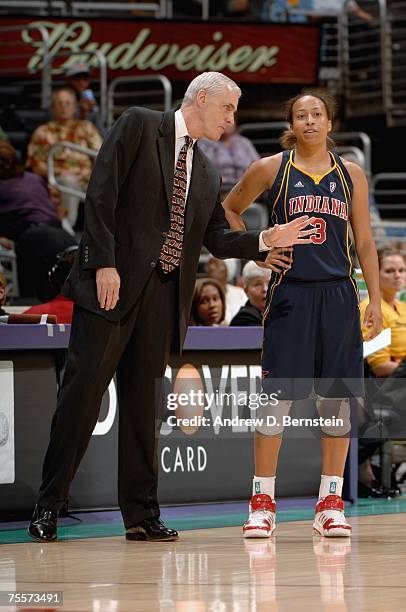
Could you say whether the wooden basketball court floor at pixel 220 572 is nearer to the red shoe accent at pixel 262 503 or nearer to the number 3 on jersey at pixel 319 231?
the red shoe accent at pixel 262 503

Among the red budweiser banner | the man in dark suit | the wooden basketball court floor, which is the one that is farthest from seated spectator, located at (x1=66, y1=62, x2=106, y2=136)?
the wooden basketball court floor

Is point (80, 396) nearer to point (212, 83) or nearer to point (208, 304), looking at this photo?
point (212, 83)

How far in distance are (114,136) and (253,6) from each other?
1131 centimetres

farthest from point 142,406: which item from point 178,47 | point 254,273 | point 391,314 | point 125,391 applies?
point 178,47

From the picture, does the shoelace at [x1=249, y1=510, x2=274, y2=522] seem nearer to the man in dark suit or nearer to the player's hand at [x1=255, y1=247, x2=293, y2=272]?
the man in dark suit

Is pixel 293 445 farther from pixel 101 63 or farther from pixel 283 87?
pixel 283 87

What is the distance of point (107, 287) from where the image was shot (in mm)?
5199

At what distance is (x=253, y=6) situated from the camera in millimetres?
16125

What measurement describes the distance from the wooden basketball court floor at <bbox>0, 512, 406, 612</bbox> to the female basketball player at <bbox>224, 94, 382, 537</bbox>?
0.28 meters

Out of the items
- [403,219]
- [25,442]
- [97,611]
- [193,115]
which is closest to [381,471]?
[25,442]

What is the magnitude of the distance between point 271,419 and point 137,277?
89cm

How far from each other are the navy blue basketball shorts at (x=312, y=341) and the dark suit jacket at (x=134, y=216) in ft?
0.94

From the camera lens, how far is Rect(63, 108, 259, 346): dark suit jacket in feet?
17.1

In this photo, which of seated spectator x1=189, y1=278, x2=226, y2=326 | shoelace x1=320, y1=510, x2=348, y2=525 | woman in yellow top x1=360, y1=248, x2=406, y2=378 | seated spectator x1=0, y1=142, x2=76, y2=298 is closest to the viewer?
shoelace x1=320, y1=510, x2=348, y2=525
